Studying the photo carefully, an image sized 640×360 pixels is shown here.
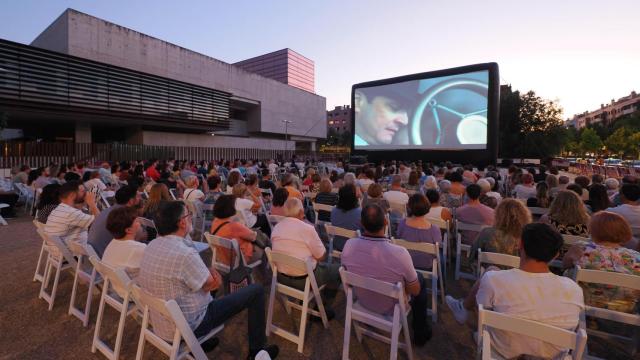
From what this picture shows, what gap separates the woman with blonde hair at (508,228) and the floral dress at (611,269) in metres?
0.50

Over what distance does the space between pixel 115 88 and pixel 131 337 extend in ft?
52.4

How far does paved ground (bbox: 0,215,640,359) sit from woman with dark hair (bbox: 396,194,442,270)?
0.59m

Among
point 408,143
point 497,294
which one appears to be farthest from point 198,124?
point 497,294

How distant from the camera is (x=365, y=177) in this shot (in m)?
7.44

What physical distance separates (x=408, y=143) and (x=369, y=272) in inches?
587

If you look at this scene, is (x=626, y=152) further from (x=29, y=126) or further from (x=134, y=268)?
(x=29, y=126)

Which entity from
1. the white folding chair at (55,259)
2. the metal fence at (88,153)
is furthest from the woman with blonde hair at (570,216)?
the metal fence at (88,153)

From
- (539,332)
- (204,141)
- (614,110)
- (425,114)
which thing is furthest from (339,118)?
(539,332)

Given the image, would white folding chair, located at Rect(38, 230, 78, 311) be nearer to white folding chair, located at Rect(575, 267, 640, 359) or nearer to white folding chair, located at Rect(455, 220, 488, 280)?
white folding chair, located at Rect(455, 220, 488, 280)

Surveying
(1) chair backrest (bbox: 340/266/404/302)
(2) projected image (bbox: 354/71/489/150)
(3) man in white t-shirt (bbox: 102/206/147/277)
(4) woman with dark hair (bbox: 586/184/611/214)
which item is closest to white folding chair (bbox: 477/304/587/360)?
(1) chair backrest (bbox: 340/266/404/302)

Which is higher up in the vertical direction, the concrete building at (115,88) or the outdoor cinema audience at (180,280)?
the concrete building at (115,88)

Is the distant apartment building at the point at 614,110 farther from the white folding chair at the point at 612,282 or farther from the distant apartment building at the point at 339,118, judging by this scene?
the white folding chair at the point at 612,282

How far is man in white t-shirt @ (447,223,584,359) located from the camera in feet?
5.64

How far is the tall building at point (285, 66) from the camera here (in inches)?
3875
